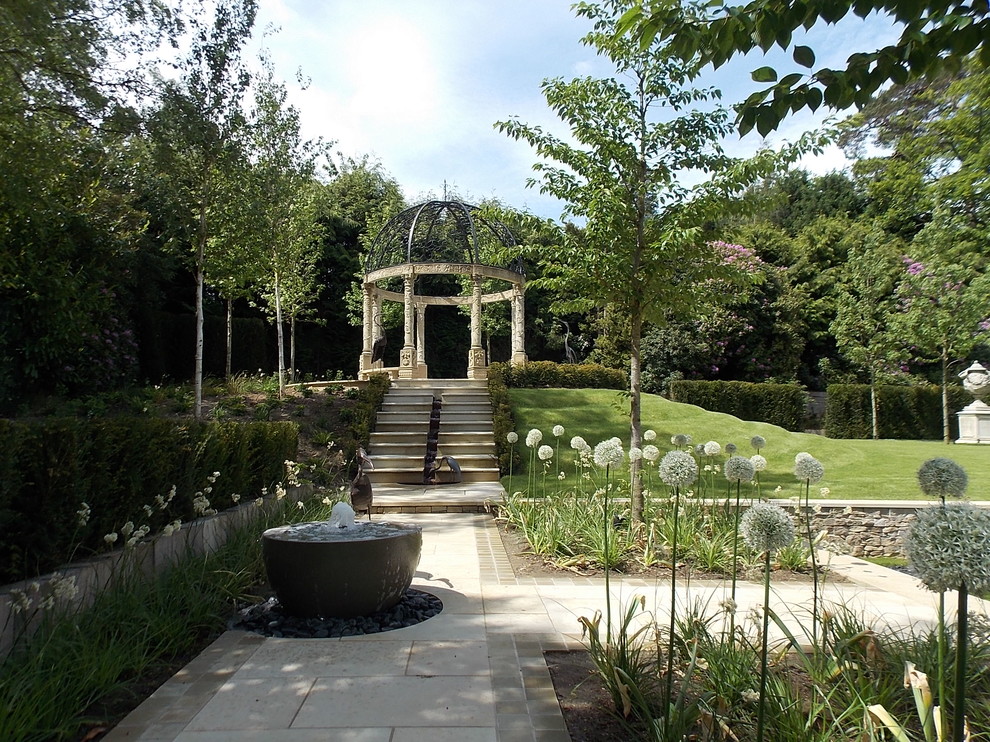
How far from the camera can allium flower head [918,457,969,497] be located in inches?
88.9

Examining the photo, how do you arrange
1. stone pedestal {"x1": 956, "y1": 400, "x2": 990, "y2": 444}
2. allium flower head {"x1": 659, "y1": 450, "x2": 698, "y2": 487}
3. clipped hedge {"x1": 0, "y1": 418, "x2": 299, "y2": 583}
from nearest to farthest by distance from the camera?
allium flower head {"x1": 659, "y1": 450, "x2": 698, "y2": 487}, clipped hedge {"x1": 0, "y1": 418, "x2": 299, "y2": 583}, stone pedestal {"x1": 956, "y1": 400, "x2": 990, "y2": 444}

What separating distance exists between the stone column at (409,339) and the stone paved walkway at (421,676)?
1129cm

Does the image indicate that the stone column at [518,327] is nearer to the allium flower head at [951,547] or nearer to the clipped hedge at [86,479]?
the clipped hedge at [86,479]

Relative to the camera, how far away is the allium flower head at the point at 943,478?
226cm

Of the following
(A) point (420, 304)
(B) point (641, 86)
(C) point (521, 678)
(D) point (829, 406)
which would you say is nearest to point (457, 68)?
(B) point (641, 86)

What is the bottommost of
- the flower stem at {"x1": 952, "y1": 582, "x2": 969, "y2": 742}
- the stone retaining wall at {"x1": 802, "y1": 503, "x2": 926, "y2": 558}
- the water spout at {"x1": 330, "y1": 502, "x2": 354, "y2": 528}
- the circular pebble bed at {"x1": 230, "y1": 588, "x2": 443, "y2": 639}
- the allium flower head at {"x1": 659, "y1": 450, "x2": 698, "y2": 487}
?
the stone retaining wall at {"x1": 802, "y1": 503, "x2": 926, "y2": 558}

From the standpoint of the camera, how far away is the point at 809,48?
2.71 metres

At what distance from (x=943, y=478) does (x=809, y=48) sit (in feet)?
6.15

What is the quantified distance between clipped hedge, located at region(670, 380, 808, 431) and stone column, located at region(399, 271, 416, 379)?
8.60 meters

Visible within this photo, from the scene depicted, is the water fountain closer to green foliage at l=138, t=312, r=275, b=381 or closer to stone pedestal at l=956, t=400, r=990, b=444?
green foliage at l=138, t=312, r=275, b=381

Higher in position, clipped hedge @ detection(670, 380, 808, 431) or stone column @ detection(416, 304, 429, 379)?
stone column @ detection(416, 304, 429, 379)

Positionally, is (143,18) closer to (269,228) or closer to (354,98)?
(354,98)

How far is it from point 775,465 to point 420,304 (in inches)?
455

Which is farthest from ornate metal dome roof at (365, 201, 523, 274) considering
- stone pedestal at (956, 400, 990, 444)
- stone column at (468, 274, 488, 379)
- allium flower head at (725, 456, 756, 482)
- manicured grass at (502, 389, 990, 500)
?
allium flower head at (725, 456, 756, 482)
